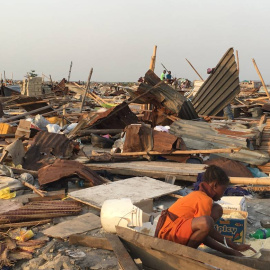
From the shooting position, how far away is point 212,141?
7.93m

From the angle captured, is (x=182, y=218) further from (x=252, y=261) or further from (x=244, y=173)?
(x=244, y=173)

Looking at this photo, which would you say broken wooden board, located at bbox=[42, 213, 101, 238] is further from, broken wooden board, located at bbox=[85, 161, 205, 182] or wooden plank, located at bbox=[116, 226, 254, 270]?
broken wooden board, located at bbox=[85, 161, 205, 182]

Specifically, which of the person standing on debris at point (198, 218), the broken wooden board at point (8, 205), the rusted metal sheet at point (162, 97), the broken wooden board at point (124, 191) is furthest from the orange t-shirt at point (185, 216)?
the rusted metal sheet at point (162, 97)

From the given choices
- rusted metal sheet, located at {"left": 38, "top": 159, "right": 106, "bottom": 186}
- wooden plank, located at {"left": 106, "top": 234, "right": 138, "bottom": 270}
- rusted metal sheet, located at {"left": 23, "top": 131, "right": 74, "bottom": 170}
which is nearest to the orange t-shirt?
wooden plank, located at {"left": 106, "top": 234, "right": 138, "bottom": 270}

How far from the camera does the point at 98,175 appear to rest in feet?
21.0

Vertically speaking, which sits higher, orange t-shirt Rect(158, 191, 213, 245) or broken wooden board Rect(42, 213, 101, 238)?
orange t-shirt Rect(158, 191, 213, 245)

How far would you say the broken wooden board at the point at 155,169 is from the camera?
6.31 meters

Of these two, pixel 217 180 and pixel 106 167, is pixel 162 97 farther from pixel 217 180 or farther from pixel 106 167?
pixel 217 180

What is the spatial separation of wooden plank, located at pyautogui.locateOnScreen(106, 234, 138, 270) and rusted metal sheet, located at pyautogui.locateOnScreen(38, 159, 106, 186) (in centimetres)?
290

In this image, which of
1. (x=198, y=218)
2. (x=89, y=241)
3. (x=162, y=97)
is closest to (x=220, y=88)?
(x=162, y=97)

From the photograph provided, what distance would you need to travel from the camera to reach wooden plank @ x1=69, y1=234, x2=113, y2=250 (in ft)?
12.6

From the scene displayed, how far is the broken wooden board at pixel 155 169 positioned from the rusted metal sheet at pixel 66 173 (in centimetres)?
55

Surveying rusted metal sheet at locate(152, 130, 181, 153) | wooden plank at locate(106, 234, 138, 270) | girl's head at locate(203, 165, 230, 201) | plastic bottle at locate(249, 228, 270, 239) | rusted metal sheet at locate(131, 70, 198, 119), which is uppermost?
rusted metal sheet at locate(131, 70, 198, 119)

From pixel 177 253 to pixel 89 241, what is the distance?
144 centimetres
